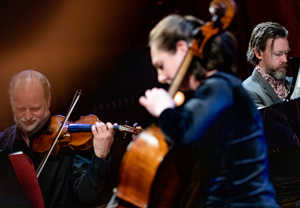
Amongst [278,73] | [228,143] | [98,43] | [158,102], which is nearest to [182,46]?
[158,102]

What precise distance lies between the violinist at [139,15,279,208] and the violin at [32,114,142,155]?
1.17 m

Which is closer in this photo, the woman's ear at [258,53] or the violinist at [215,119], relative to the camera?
the violinist at [215,119]

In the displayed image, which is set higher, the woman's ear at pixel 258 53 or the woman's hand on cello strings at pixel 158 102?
the woman's hand on cello strings at pixel 158 102

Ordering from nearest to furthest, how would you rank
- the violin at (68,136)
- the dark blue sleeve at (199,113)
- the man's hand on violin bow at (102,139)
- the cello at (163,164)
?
the dark blue sleeve at (199,113)
the cello at (163,164)
the man's hand on violin bow at (102,139)
the violin at (68,136)

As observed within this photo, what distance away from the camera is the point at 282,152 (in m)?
2.67

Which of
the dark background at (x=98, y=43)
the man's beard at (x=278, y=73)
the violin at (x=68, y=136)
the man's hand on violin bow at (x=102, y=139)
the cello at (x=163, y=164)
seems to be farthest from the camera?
the dark background at (x=98, y=43)

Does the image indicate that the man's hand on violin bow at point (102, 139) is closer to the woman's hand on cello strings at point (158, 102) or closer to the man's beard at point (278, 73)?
the woman's hand on cello strings at point (158, 102)

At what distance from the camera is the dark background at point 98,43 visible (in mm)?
3777

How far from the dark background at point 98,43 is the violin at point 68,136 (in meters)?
0.88

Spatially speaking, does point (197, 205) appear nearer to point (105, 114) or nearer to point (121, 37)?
point (105, 114)

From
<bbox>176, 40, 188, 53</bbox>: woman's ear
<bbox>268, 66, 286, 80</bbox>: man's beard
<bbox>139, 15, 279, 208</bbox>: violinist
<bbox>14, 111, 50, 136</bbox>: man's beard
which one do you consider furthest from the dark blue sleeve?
<bbox>268, 66, 286, 80</bbox>: man's beard

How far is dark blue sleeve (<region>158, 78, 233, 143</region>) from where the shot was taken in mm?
1347

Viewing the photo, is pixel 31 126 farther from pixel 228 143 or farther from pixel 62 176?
pixel 228 143

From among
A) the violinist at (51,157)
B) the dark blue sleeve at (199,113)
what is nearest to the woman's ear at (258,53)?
the violinist at (51,157)
